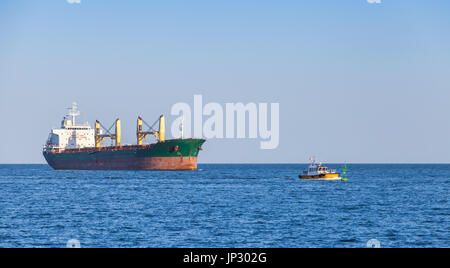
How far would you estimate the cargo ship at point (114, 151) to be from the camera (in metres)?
122

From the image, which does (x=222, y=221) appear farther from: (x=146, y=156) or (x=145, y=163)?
(x=145, y=163)

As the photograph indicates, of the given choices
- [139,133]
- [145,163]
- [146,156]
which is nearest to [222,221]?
[146,156]

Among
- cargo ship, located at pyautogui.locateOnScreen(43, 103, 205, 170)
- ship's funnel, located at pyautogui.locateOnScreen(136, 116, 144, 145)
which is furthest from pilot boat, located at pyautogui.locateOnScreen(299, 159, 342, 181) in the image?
ship's funnel, located at pyautogui.locateOnScreen(136, 116, 144, 145)

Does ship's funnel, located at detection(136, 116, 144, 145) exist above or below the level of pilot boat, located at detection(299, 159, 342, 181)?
above

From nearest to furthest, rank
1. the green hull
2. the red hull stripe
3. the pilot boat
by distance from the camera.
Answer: the pilot boat, the green hull, the red hull stripe

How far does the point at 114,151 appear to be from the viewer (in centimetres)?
13000

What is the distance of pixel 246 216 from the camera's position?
143 feet

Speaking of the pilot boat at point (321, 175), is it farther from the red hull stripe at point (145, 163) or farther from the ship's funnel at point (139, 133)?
the ship's funnel at point (139, 133)

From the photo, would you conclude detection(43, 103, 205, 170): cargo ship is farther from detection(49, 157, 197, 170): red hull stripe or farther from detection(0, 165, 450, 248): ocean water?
detection(0, 165, 450, 248): ocean water

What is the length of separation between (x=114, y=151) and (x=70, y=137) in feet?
100

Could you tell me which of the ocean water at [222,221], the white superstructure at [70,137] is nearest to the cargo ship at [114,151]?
the white superstructure at [70,137]

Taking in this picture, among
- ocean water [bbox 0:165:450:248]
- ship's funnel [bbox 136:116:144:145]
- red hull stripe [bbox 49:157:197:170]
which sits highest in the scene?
ship's funnel [bbox 136:116:144:145]

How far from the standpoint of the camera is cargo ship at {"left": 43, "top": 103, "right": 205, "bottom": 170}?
122250 mm
